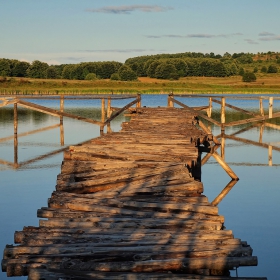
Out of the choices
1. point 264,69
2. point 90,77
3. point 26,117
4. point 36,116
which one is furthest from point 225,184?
point 264,69

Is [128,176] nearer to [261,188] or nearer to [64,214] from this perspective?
[64,214]

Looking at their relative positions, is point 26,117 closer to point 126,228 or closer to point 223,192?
point 223,192

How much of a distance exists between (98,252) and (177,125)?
14404 millimetres

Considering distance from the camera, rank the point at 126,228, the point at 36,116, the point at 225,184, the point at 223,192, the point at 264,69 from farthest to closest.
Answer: the point at 264,69
the point at 36,116
the point at 225,184
the point at 223,192
the point at 126,228

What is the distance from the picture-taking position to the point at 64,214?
8719mm

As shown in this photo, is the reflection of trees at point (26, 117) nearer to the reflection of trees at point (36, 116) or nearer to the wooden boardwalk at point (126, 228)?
the reflection of trees at point (36, 116)

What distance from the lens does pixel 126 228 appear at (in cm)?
811

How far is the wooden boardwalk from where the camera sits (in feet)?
22.4

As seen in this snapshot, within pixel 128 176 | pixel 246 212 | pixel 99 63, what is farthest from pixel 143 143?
pixel 99 63

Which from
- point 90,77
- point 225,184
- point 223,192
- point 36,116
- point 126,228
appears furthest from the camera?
point 90,77

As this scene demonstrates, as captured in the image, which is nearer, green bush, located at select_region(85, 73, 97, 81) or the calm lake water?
the calm lake water

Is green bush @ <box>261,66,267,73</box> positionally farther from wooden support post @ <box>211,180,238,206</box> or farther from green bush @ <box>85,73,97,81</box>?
wooden support post @ <box>211,180,238,206</box>

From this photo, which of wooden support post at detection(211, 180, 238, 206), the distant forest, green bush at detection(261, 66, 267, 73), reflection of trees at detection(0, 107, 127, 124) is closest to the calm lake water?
wooden support post at detection(211, 180, 238, 206)

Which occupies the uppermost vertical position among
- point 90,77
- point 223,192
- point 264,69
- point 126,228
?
point 264,69
